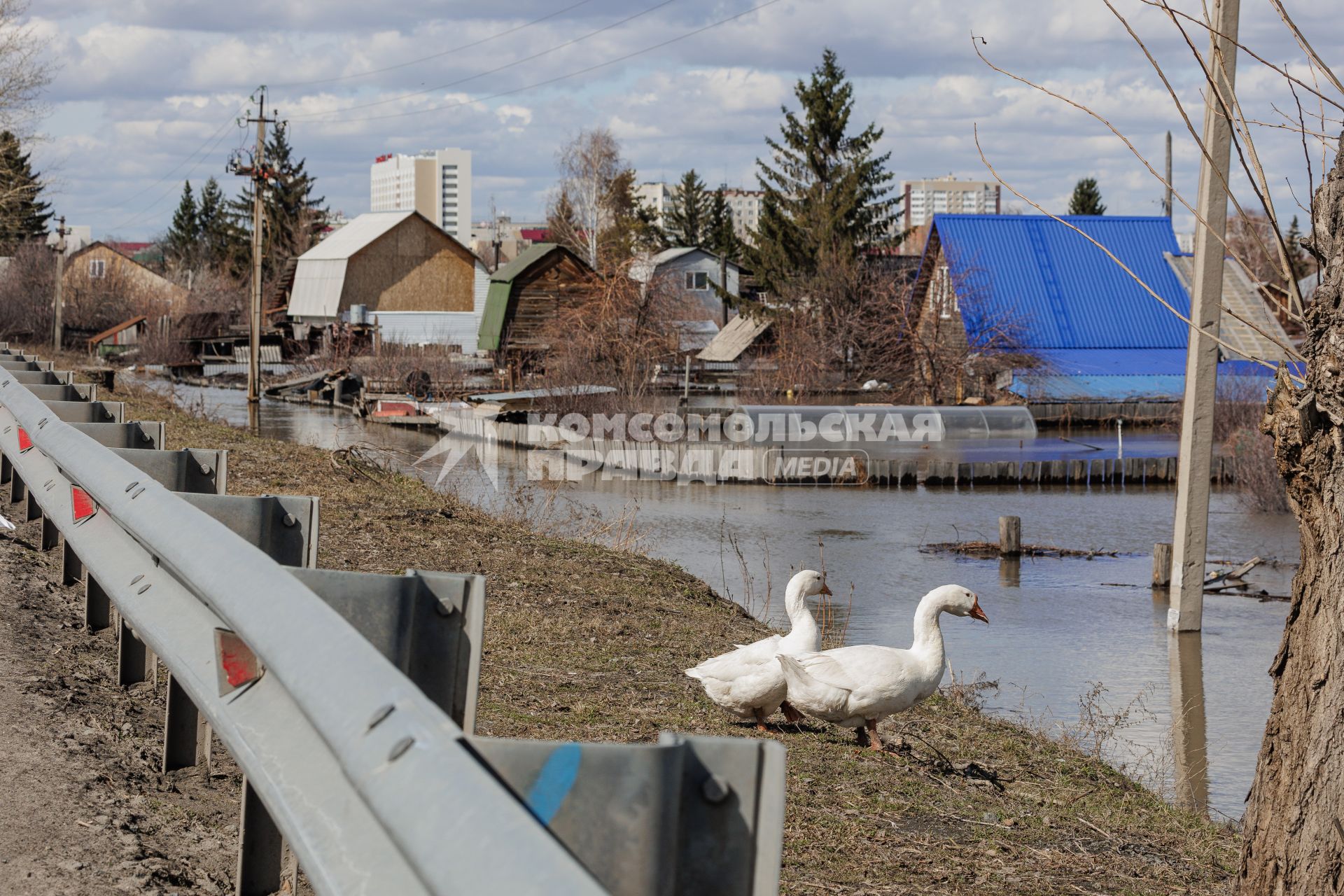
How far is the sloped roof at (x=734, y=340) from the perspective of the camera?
5931 cm

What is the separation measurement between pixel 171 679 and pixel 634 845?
230cm

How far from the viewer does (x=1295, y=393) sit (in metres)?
4.09

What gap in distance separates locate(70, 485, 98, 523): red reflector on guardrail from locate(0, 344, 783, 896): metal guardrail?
0.33 m

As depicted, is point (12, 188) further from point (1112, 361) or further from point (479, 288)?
point (1112, 361)

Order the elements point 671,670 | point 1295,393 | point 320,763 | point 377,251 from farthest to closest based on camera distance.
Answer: point 377,251 → point 671,670 → point 1295,393 → point 320,763

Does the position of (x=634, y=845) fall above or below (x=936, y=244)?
below

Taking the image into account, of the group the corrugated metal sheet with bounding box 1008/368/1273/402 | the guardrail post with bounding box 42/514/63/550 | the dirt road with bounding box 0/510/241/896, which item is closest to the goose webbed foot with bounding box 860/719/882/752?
the dirt road with bounding box 0/510/241/896

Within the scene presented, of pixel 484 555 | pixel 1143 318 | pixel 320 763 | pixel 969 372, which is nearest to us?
pixel 320 763

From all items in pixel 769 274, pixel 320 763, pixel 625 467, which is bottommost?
pixel 625 467

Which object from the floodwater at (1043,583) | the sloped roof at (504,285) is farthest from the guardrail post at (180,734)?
the sloped roof at (504,285)

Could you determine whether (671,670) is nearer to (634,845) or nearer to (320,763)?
(320,763)

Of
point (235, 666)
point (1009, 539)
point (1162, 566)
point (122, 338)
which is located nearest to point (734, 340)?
point (122, 338)

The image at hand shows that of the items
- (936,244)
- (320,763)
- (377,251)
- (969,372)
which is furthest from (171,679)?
(377,251)

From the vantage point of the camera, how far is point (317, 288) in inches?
3027
